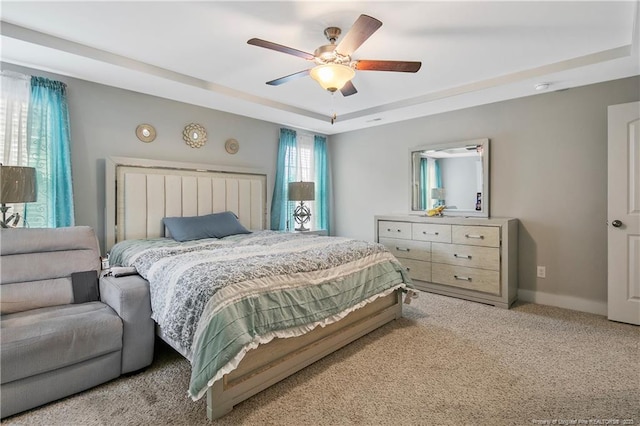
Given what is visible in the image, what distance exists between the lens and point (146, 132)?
364cm

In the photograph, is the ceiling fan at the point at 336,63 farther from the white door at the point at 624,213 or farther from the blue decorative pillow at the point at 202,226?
the white door at the point at 624,213

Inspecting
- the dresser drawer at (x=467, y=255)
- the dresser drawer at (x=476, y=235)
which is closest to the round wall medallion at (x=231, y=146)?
the dresser drawer at (x=467, y=255)

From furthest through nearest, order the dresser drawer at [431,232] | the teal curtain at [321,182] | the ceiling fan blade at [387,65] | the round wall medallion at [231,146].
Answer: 1. the teal curtain at [321,182]
2. the round wall medallion at [231,146]
3. the dresser drawer at [431,232]
4. the ceiling fan blade at [387,65]

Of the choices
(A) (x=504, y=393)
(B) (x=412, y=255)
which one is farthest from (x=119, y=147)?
(A) (x=504, y=393)

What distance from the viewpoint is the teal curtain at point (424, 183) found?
181 inches

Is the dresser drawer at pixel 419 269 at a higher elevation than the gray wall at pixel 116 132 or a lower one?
lower

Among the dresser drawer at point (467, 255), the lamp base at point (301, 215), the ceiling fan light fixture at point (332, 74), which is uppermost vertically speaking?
the ceiling fan light fixture at point (332, 74)

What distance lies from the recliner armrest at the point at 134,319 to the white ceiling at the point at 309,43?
189 centimetres

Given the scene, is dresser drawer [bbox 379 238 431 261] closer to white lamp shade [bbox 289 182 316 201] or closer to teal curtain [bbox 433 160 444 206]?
teal curtain [bbox 433 160 444 206]

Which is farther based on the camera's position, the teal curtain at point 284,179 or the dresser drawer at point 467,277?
the teal curtain at point 284,179

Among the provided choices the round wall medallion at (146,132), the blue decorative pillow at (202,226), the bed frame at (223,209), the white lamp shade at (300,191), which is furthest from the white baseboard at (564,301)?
the round wall medallion at (146,132)

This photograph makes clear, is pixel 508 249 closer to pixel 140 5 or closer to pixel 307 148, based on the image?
pixel 307 148

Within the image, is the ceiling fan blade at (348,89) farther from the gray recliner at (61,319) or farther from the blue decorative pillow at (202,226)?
the gray recliner at (61,319)

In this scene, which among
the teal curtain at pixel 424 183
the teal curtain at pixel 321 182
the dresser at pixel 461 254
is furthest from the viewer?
the teal curtain at pixel 321 182
